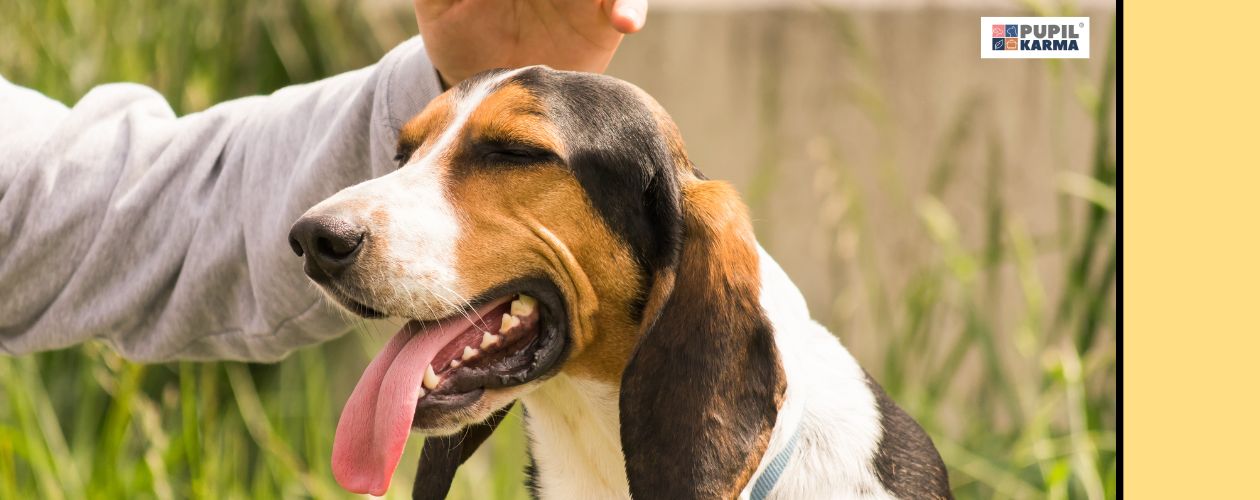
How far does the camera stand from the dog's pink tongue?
1940 millimetres

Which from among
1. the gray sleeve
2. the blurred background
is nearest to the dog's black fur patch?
the gray sleeve

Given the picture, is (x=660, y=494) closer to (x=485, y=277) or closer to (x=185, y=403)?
(x=485, y=277)

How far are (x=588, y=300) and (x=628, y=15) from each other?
48 centimetres

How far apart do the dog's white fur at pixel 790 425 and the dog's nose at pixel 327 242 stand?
530 mm

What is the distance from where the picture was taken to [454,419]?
6.52 ft

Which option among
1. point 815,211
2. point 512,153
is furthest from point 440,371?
point 815,211

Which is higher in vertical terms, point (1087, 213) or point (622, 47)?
point (622, 47)

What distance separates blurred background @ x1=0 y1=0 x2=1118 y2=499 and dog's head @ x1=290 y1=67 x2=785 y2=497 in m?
2.00

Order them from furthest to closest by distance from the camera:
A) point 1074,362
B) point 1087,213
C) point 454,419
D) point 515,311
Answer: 1. point 1087,213
2. point 1074,362
3. point 515,311
4. point 454,419

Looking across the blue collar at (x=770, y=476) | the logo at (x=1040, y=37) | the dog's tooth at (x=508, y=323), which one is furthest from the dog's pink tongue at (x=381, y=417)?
the logo at (x=1040, y=37)

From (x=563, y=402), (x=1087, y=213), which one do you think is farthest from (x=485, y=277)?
(x=1087, y=213)

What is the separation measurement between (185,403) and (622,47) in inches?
79.9

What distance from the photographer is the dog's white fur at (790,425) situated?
217cm

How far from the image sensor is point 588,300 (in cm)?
212
